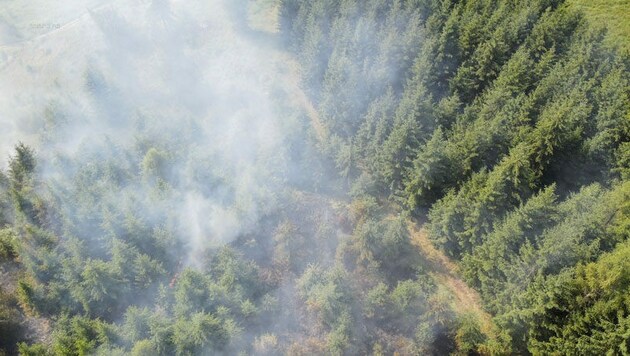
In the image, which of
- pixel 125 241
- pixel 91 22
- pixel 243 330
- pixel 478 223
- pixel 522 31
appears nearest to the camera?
pixel 243 330

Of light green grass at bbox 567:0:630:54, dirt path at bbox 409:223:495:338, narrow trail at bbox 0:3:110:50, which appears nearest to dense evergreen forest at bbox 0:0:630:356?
dirt path at bbox 409:223:495:338

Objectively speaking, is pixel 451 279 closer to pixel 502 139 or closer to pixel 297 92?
pixel 502 139

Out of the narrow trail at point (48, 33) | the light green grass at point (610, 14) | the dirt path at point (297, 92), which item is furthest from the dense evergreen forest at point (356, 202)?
the narrow trail at point (48, 33)

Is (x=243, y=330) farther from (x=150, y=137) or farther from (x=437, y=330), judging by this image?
(x=150, y=137)

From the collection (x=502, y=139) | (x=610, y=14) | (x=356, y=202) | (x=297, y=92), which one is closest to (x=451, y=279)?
(x=356, y=202)

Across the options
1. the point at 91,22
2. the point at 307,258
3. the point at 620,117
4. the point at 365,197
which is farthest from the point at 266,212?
the point at 91,22
